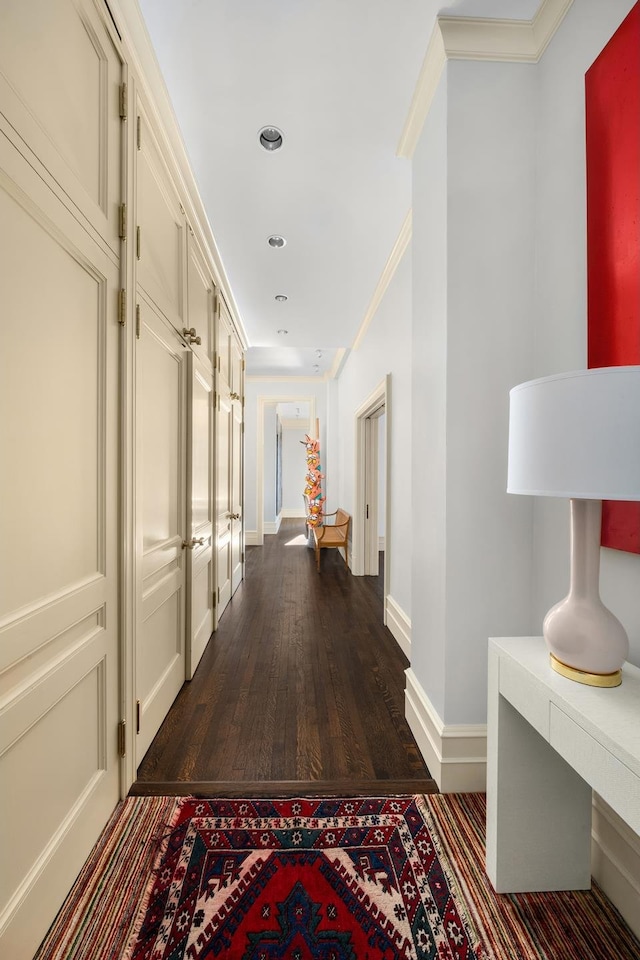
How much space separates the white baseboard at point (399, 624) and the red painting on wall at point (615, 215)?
70.4 inches

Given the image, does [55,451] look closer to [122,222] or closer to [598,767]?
[122,222]

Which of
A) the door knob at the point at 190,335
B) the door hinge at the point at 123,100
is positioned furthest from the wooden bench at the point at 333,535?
the door hinge at the point at 123,100

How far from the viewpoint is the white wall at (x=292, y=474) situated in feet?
35.8

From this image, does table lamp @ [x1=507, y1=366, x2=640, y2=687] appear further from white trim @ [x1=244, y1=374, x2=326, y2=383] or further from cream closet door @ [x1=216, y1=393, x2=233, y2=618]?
white trim @ [x1=244, y1=374, x2=326, y2=383]

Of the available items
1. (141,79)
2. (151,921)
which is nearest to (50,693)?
(151,921)

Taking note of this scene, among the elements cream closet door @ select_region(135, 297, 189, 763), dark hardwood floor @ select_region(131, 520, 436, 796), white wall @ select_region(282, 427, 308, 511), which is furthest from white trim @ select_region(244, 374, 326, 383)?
cream closet door @ select_region(135, 297, 189, 763)

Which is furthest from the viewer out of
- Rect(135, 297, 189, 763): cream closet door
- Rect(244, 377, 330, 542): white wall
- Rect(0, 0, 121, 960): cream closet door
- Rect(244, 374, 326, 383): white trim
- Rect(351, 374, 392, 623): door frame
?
Rect(244, 374, 326, 383): white trim

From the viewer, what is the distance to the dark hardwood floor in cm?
163

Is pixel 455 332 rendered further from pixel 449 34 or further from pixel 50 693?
pixel 50 693

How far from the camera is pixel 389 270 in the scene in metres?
3.22

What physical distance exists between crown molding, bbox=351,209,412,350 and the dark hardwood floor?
2.70 m

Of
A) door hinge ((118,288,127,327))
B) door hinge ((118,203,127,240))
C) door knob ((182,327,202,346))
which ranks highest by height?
door hinge ((118,203,127,240))

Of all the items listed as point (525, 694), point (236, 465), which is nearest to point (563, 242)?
point (525, 694)

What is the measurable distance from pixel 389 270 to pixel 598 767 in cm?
322
